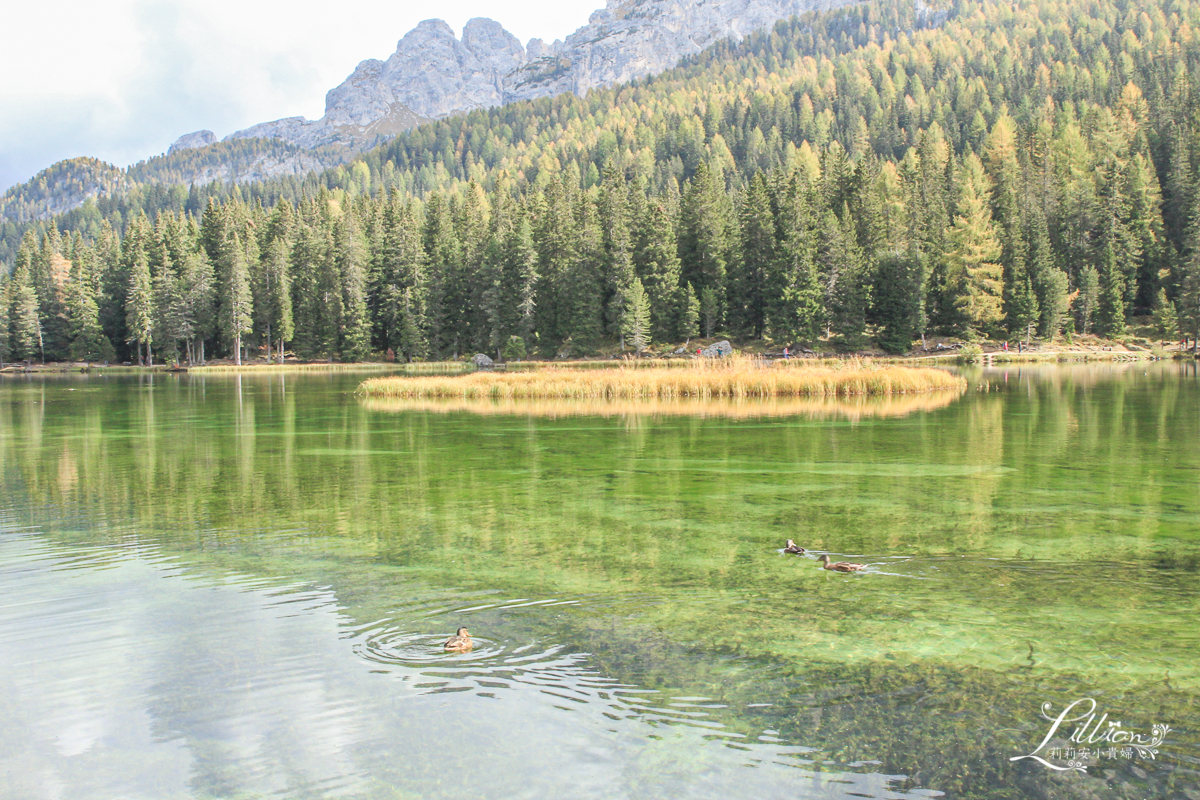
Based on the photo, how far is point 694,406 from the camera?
107ft

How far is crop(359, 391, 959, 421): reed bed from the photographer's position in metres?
29.3

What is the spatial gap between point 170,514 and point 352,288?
259 ft

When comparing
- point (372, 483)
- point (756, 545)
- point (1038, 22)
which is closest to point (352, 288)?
point (372, 483)

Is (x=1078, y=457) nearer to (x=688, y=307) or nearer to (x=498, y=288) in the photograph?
(x=688, y=307)

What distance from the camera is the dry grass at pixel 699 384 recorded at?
36344 millimetres

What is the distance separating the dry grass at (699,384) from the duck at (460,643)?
97.1ft

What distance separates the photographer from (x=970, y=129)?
134 metres

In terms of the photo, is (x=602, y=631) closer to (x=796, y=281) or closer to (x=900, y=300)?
(x=796, y=281)

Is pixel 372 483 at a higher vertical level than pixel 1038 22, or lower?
lower

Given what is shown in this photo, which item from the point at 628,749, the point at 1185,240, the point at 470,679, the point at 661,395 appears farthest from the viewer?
the point at 1185,240

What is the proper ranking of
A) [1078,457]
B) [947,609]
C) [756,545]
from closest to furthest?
[947,609] < [756,545] < [1078,457]

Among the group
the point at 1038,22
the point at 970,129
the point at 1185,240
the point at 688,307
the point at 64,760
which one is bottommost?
the point at 64,760

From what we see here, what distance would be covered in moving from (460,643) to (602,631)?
1283mm

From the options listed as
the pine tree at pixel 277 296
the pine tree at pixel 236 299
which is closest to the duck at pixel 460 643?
the pine tree at pixel 236 299
